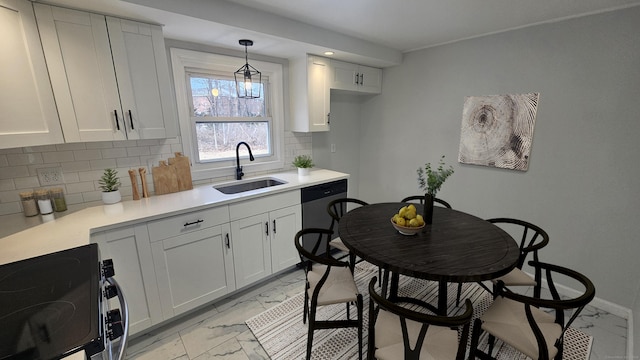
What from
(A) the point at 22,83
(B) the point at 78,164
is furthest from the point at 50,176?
(A) the point at 22,83

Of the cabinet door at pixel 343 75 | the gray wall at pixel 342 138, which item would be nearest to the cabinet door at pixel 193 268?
the gray wall at pixel 342 138

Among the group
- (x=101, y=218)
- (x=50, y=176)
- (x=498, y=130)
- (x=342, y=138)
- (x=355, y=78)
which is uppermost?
(x=355, y=78)

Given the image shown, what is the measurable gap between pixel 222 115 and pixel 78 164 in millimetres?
1248

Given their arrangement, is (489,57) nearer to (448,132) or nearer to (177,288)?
(448,132)

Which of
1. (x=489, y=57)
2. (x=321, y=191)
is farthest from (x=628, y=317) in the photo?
(x=321, y=191)

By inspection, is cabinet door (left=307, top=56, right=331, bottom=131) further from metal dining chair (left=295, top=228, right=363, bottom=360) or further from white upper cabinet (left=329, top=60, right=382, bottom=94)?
metal dining chair (left=295, top=228, right=363, bottom=360)

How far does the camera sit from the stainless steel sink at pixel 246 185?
2.71m

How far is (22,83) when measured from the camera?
4.92ft

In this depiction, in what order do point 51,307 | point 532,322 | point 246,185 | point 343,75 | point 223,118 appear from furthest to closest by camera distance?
point 343,75 → point 246,185 → point 223,118 → point 532,322 → point 51,307

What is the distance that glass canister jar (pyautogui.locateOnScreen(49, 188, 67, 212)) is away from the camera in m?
1.86

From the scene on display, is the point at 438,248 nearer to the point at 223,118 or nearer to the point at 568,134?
the point at 568,134

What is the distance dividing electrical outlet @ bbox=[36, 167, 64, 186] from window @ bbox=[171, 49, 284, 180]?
35.0 inches

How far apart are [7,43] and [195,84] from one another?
124 cm

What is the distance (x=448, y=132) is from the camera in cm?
303
